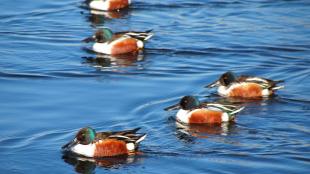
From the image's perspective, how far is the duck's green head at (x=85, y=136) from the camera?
45.0 ft

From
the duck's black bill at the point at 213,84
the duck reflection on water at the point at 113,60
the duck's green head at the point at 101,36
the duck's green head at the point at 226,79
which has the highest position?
the duck's green head at the point at 101,36

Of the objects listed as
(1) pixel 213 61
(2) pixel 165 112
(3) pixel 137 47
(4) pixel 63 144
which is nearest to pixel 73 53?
(3) pixel 137 47

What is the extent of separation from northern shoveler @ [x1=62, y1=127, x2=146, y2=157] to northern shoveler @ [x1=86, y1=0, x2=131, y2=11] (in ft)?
33.8

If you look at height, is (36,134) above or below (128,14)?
below

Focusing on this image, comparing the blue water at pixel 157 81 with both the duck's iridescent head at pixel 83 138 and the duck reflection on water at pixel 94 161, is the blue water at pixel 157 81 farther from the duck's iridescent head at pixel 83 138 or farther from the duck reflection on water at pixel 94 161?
the duck's iridescent head at pixel 83 138

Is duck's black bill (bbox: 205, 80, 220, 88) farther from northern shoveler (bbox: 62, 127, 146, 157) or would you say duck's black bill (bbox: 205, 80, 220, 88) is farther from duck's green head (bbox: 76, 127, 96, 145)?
duck's green head (bbox: 76, 127, 96, 145)

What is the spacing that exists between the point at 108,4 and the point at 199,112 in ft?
29.8

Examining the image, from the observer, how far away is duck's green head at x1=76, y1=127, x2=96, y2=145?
540 inches

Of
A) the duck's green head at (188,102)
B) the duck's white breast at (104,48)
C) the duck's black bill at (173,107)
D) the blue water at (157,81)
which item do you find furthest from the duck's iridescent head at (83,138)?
the duck's white breast at (104,48)

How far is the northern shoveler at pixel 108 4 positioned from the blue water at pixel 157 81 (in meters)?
0.28

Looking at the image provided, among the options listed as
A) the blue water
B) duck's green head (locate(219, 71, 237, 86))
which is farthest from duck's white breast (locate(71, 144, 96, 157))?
duck's green head (locate(219, 71, 237, 86))

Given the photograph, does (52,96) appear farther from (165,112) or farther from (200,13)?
(200,13)

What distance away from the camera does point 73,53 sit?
1966 centimetres

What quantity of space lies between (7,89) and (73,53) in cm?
303
